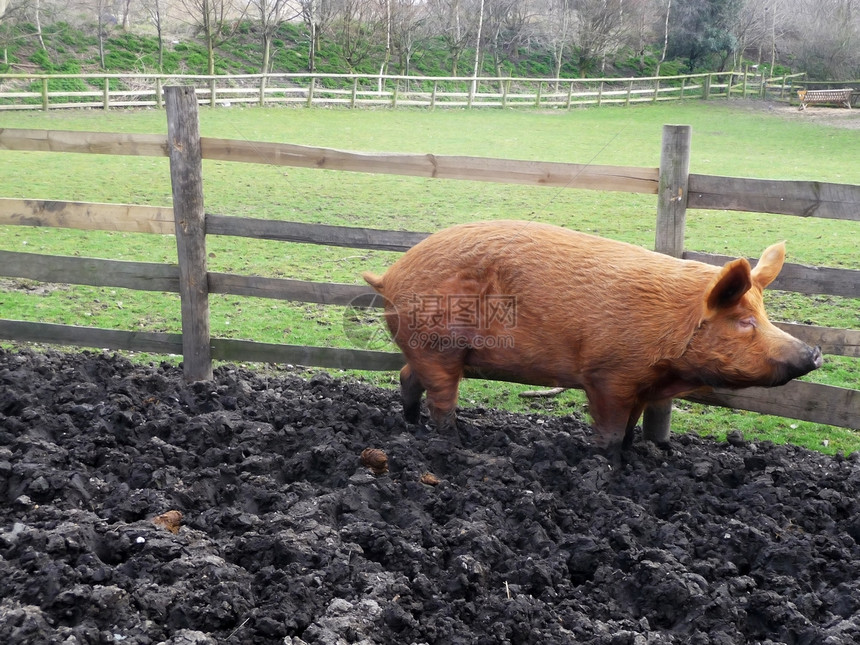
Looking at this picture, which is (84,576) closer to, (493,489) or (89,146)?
(493,489)

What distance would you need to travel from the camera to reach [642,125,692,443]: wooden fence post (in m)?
4.47

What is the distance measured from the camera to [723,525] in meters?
3.60

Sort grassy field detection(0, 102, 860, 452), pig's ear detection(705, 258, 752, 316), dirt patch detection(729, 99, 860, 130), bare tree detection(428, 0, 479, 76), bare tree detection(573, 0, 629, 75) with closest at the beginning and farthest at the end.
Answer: pig's ear detection(705, 258, 752, 316)
grassy field detection(0, 102, 860, 452)
dirt patch detection(729, 99, 860, 130)
bare tree detection(428, 0, 479, 76)
bare tree detection(573, 0, 629, 75)

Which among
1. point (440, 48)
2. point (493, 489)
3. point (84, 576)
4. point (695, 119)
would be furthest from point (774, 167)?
point (440, 48)

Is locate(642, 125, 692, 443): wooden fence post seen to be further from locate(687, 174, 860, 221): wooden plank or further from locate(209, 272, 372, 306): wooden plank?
locate(209, 272, 372, 306): wooden plank

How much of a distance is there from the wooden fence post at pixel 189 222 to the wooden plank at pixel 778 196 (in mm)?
3249

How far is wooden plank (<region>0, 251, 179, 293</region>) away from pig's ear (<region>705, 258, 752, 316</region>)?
3586 millimetres

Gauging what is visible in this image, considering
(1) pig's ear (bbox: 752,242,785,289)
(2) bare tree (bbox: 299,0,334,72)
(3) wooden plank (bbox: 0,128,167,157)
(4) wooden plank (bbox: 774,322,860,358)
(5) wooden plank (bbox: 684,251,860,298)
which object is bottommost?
(4) wooden plank (bbox: 774,322,860,358)

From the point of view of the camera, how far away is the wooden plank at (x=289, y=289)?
5121 mm

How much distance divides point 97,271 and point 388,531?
3.28 metres

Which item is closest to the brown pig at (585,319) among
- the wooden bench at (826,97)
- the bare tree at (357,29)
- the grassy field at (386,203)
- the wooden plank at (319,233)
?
the wooden plank at (319,233)

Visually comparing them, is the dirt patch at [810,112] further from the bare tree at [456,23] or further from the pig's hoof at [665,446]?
the pig's hoof at [665,446]

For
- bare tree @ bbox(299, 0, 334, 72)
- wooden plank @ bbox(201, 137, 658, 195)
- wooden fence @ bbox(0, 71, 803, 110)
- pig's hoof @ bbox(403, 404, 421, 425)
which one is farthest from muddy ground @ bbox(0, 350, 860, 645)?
bare tree @ bbox(299, 0, 334, 72)

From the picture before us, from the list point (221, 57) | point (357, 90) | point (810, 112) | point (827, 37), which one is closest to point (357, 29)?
point (221, 57)
